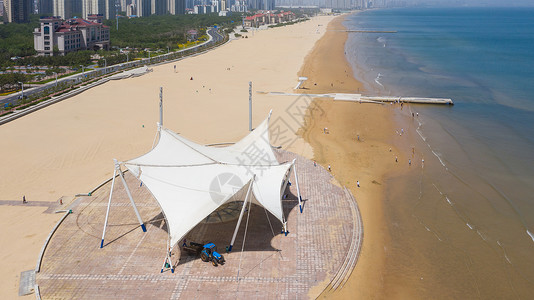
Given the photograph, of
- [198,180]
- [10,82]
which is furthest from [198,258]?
[10,82]

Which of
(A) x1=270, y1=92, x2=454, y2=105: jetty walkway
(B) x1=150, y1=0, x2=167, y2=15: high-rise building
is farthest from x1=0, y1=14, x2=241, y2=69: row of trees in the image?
(A) x1=270, y1=92, x2=454, y2=105: jetty walkway

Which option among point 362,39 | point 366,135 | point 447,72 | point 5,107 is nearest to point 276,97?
point 366,135

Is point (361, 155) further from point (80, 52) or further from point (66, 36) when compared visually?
point (66, 36)

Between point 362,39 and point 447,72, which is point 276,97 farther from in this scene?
point 362,39

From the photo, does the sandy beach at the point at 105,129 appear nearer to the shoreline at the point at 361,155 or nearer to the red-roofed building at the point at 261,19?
the shoreline at the point at 361,155

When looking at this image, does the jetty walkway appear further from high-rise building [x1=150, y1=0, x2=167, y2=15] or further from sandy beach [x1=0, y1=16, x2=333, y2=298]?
high-rise building [x1=150, y1=0, x2=167, y2=15]

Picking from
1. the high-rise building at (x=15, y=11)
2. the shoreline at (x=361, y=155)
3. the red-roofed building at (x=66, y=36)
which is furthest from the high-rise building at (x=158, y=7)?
the shoreline at (x=361, y=155)
